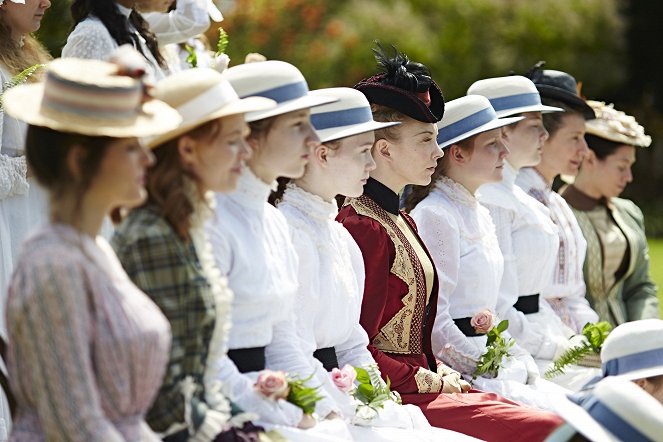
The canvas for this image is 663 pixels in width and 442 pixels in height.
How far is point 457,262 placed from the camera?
18.7 feet

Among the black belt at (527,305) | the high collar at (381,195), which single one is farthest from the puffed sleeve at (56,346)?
the black belt at (527,305)

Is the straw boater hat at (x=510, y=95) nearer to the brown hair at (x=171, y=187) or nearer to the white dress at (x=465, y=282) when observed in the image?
the white dress at (x=465, y=282)

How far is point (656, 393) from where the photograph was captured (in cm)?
409

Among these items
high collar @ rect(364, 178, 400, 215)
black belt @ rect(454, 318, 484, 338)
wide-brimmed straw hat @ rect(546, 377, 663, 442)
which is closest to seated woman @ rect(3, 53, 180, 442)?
wide-brimmed straw hat @ rect(546, 377, 663, 442)

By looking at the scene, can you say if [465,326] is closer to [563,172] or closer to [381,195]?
[381,195]

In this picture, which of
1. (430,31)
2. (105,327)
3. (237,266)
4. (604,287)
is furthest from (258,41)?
(105,327)

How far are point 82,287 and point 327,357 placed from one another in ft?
6.19

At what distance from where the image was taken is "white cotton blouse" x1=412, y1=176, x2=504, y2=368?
5.64 m

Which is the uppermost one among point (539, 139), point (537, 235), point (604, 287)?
point (539, 139)

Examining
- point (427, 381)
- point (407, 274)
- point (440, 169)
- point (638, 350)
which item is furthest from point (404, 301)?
point (638, 350)

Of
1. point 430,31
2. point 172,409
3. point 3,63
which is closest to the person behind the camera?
point 172,409

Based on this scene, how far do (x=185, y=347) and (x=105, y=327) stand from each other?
449 millimetres

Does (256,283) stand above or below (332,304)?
above

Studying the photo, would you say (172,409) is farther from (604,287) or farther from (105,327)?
(604,287)
